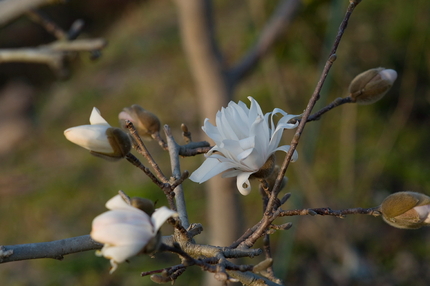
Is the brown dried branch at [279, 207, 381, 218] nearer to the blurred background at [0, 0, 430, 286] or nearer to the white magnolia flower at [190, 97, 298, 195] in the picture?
the white magnolia flower at [190, 97, 298, 195]

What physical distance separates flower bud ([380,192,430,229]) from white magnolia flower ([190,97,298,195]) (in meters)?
0.16

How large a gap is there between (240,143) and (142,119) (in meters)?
0.25

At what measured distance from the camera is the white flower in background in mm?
572

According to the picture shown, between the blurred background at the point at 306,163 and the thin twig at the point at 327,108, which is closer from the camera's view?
the thin twig at the point at 327,108

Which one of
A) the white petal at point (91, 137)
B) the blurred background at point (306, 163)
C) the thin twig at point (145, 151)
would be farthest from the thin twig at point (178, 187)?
the blurred background at point (306, 163)

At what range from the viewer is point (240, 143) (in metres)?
0.58

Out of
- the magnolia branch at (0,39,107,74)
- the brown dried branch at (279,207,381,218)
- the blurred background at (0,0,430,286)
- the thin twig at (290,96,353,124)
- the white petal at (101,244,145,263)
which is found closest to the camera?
the white petal at (101,244,145,263)

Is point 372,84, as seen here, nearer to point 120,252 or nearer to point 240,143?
point 240,143

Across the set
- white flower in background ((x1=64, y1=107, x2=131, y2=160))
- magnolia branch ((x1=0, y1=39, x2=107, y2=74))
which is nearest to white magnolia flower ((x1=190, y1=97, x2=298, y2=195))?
white flower in background ((x1=64, y1=107, x2=131, y2=160))

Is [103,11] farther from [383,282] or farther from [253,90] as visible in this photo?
[383,282]

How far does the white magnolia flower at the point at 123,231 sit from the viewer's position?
442 mm

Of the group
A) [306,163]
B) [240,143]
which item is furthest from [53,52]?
[306,163]

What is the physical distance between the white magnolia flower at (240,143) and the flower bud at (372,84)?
0.69 feet

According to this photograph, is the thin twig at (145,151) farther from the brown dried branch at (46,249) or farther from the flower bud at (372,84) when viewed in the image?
the flower bud at (372,84)
